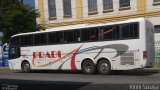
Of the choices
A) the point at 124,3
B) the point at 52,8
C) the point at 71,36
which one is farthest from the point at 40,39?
the point at 52,8

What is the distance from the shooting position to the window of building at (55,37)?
24.6 m

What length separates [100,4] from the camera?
3869 cm

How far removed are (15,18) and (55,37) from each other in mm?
12625

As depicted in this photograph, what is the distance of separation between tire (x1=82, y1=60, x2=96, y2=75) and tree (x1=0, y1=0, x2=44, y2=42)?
45.3ft

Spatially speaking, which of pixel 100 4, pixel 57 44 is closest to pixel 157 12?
pixel 100 4

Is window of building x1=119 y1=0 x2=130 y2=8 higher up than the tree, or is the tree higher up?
window of building x1=119 y1=0 x2=130 y2=8

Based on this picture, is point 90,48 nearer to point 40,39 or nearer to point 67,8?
point 40,39

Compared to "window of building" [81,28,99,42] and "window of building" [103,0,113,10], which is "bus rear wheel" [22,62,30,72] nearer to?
"window of building" [81,28,99,42]

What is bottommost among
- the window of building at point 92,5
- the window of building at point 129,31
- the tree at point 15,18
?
the window of building at point 129,31

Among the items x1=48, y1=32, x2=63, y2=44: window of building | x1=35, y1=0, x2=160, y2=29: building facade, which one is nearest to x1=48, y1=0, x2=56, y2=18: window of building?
x1=35, y1=0, x2=160, y2=29: building facade

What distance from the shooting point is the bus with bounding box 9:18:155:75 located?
20984 mm

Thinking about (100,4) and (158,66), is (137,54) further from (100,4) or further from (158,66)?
(100,4)

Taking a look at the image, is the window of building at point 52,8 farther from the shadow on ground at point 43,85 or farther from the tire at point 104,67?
the shadow on ground at point 43,85

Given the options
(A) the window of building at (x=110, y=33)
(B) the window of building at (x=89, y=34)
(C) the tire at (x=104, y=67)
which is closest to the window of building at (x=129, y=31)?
(A) the window of building at (x=110, y=33)
